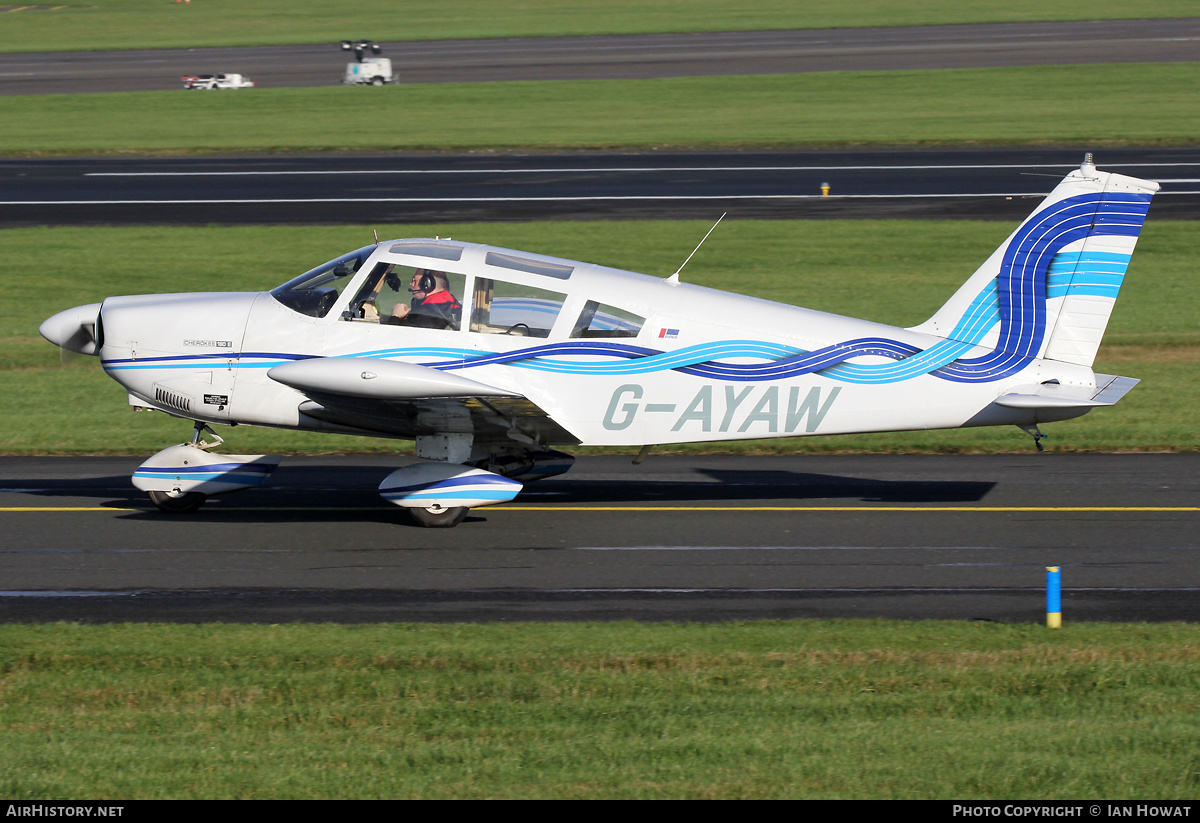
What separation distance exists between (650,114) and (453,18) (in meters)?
35.6

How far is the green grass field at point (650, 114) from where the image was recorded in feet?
117

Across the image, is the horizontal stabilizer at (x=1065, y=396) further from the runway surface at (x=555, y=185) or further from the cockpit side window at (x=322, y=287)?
the runway surface at (x=555, y=185)

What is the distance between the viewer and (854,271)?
22.9 meters

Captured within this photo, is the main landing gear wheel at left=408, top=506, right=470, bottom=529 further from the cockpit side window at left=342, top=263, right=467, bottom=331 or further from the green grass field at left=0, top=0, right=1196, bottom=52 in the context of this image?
the green grass field at left=0, top=0, right=1196, bottom=52

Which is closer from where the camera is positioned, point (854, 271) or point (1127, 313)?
point (1127, 313)

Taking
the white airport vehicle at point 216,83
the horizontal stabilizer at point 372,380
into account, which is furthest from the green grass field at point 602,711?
the white airport vehicle at point 216,83

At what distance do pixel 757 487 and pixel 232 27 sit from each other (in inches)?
2579

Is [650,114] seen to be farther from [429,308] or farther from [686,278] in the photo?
[429,308]

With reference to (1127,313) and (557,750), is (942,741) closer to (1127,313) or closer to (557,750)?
(557,750)

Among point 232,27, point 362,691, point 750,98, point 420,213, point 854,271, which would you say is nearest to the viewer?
point 362,691

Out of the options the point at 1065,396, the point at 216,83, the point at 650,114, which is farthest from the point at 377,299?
the point at 216,83

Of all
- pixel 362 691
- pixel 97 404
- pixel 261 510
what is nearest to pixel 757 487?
pixel 261 510

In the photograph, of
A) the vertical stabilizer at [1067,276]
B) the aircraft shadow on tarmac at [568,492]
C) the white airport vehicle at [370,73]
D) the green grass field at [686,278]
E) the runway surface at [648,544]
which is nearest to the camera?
the runway surface at [648,544]

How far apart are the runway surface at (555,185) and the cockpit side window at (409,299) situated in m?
15.3
